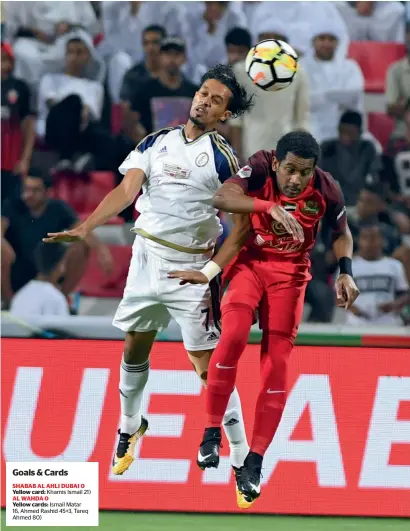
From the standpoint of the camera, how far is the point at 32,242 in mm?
10484

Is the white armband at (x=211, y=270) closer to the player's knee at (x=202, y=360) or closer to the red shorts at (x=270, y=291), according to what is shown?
the red shorts at (x=270, y=291)

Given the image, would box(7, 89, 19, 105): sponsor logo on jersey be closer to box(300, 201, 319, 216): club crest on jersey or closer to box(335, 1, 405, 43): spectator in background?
box(335, 1, 405, 43): spectator in background

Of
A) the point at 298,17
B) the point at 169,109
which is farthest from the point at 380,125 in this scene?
the point at 169,109

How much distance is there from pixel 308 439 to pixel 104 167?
13.6 ft

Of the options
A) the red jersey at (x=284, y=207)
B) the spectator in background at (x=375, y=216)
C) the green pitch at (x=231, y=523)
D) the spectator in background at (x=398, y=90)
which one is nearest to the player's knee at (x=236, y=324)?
the red jersey at (x=284, y=207)

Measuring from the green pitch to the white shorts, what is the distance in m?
1.33

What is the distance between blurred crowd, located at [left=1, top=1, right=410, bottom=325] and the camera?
34.5 ft

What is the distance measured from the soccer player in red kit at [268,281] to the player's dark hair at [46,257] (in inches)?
160

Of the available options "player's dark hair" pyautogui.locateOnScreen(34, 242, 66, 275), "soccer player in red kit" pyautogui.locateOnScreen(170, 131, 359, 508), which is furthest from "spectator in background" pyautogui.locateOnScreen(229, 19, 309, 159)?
"soccer player in red kit" pyautogui.locateOnScreen(170, 131, 359, 508)

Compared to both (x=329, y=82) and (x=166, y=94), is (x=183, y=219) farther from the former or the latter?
(x=329, y=82)

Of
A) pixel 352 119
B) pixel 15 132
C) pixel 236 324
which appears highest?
pixel 352 119

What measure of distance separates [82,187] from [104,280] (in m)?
1.00

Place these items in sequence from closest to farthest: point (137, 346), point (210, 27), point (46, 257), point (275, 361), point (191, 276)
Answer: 1. point (191, 276)
2. point (275, 361)
3. point (137, 346)
4. point (46, 257)
5. point (210, 27)

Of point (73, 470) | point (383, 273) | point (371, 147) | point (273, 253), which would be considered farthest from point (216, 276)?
point (371, 147)
